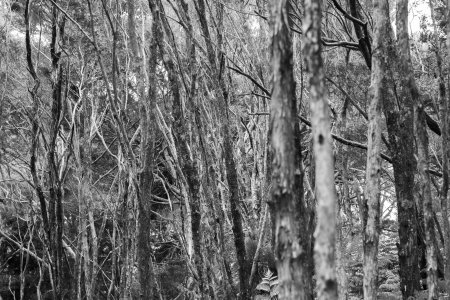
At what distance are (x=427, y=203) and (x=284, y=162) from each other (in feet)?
7.59

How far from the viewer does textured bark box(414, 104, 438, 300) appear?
3562mm

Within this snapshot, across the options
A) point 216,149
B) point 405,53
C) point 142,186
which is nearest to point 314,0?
point 405,53

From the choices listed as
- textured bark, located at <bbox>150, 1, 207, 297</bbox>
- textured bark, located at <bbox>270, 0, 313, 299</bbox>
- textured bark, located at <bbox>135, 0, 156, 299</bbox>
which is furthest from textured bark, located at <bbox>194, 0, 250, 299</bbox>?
textured bark, located at <bbox>270, 0, 313, 299</bbox>

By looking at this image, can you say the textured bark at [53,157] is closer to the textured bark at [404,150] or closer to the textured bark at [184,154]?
the textured bark at [184,154]

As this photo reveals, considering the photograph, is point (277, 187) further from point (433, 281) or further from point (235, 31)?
point (235, 31)

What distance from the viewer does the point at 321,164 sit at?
176 centimetres

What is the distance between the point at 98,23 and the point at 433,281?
671 cm

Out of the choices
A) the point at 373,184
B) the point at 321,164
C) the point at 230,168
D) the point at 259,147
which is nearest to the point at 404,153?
the point at 373,184

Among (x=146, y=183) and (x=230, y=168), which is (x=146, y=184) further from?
(x=230, y=168)

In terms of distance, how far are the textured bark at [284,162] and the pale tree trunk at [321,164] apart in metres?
0.09

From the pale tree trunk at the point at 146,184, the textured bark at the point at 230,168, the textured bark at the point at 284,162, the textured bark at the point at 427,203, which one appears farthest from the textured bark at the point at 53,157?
the textured bark at the point at 284,162

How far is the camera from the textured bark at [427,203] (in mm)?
3562

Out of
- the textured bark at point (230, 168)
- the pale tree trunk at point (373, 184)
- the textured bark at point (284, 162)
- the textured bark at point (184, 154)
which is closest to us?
the textured bark at point (284, 162)

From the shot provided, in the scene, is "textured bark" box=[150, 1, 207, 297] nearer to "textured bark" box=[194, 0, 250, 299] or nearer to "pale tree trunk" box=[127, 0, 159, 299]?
"pale tree trunk" box=[127, 0, 159, 299]
